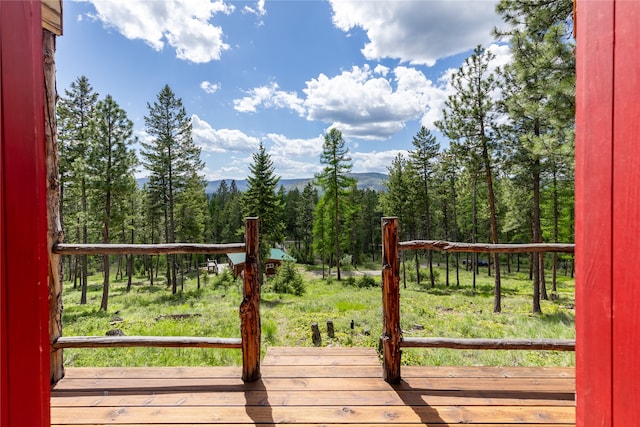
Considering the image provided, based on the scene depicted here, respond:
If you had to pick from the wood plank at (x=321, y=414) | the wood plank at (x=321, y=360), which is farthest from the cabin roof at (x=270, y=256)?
the wood plank at (x=321, y=414)

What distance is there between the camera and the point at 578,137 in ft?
3.25

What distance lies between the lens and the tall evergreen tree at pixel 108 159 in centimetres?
1642

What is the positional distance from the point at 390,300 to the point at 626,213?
7.85 feet

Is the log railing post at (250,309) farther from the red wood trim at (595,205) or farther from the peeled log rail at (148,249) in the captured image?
the red wood trim at (595,205)

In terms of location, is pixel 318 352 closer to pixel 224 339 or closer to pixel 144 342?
pixel 224 339

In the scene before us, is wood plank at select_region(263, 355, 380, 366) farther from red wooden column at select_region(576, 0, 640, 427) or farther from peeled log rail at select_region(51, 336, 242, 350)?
red wooden column at select_region(576, 0, 640, 427)

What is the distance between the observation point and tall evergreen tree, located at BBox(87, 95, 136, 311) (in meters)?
16.4

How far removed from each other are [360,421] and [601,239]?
7.44 ft

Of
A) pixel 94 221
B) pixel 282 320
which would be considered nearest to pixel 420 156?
pixel 282 320

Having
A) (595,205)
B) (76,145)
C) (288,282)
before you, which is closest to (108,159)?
(76,145)

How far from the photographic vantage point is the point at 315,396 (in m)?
2.86

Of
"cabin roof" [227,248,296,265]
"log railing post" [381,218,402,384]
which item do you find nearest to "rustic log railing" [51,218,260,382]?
"log railing post" [381,218,402,384]

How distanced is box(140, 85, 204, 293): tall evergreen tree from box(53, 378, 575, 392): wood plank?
20034mm

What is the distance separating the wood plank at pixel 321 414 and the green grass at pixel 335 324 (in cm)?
212
